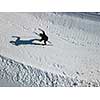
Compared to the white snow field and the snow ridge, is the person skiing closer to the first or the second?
the white snow field

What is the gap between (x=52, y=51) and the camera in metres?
1.76

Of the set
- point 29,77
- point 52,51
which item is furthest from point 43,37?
point 29,77

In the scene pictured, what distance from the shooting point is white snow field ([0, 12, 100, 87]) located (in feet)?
5.74

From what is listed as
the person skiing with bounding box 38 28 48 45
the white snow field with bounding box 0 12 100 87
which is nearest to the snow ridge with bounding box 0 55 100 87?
the white snow field with bounding box 0 12 100 87

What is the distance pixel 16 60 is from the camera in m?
1.76

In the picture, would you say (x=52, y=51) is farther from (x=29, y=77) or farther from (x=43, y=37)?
(x=29, y=77)

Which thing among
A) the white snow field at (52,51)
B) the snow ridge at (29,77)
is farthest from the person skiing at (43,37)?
the snow ridge at (29,77)

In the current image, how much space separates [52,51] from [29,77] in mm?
258

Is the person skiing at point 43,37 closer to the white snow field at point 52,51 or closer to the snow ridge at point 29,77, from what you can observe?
the white snow field at point 52,51
